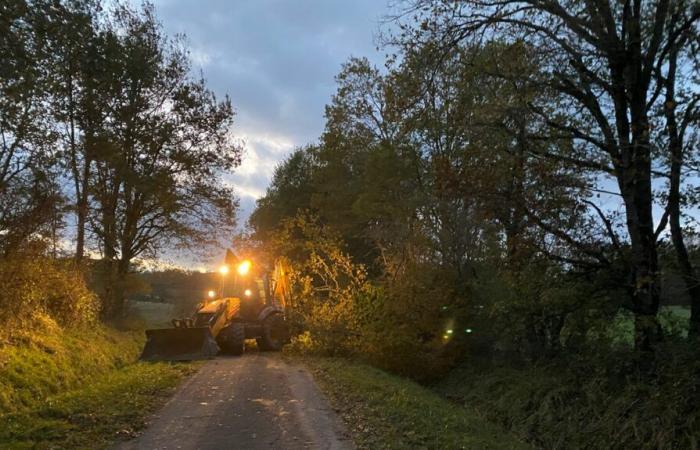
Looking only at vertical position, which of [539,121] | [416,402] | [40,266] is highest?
[539,121]

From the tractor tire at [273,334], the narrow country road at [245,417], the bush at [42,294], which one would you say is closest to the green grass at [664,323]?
the narrow country road at [245,417]

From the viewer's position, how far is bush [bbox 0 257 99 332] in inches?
491

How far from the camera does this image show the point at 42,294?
15.0 m

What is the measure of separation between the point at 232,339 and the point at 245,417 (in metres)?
10.7

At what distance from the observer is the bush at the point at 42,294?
40.9 feet

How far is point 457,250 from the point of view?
19.5 meters

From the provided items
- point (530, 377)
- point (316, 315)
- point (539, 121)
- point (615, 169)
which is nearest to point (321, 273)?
point (316, 315)

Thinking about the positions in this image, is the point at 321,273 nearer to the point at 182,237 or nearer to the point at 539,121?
the point at 182,237

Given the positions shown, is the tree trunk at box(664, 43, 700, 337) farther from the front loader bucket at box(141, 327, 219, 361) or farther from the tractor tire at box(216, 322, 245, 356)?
the tractor tire at box(216, 322, 245, 356)

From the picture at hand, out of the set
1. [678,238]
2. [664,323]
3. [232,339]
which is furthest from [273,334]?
[678,238]

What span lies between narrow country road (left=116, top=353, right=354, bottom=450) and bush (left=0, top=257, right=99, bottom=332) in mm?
4335

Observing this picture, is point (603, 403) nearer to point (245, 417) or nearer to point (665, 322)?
point (665, 322)

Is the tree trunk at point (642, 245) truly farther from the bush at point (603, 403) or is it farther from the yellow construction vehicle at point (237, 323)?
the yellow construction vehicle at point (237, 323)

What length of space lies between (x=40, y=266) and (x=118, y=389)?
15.9 feet
